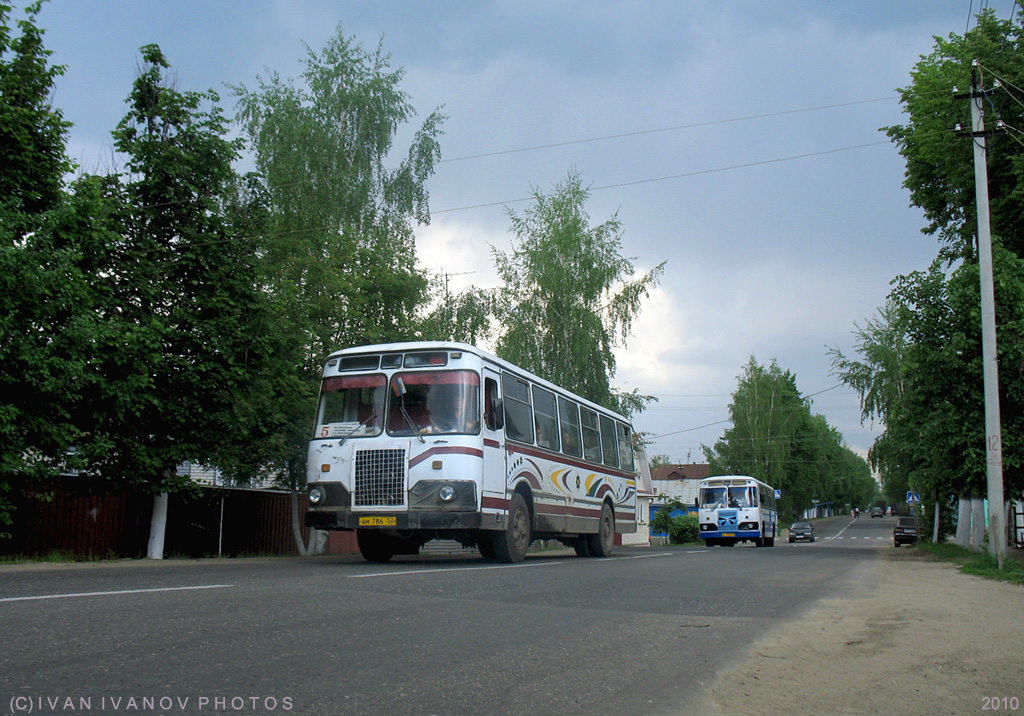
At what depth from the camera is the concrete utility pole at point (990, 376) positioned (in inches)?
652

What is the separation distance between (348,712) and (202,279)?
14.7 meters

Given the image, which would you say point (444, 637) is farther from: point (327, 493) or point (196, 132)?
point (196, 132)

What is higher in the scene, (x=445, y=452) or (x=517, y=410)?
(x=517, y=410)

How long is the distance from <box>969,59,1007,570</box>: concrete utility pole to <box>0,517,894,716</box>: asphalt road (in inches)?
348

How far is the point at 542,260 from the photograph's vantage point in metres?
38.4

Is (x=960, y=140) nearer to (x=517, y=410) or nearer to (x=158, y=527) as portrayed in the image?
(x=517, y=410)

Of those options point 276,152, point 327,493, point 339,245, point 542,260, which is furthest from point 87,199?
point 542,260

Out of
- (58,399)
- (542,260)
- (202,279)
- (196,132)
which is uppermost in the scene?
(542,260)

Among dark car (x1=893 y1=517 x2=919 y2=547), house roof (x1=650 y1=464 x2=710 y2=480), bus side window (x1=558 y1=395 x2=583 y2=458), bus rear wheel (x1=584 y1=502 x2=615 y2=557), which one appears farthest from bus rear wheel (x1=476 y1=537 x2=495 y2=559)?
house roof (x1=650 y1=464 x2=710 y2=480)

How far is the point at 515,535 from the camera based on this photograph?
1494 centimetres

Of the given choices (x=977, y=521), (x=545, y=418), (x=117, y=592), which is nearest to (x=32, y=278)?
(x=117, y=592)

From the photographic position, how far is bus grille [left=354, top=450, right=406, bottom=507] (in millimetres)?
13430

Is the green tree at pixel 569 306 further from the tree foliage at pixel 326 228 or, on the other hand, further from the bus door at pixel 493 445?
the bus door at pixel 493 445

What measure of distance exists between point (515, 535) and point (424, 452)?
2.58 meters
